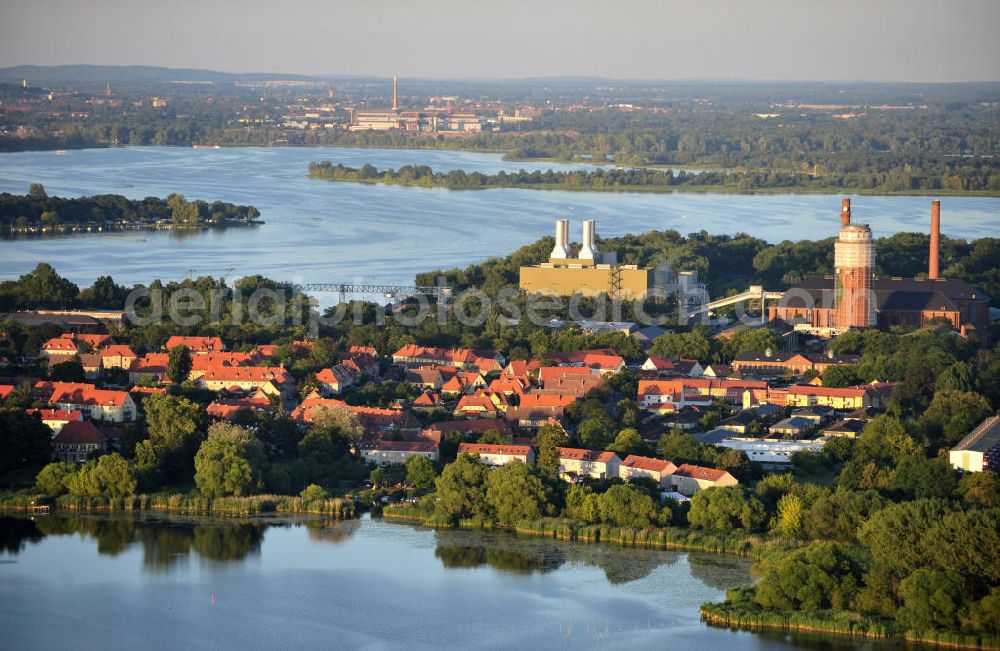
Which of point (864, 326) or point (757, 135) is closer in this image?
point (864, 326)

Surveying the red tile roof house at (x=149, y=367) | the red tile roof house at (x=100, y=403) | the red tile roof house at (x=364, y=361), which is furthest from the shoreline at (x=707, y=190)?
the red tile roof house at (x=100, y=403)

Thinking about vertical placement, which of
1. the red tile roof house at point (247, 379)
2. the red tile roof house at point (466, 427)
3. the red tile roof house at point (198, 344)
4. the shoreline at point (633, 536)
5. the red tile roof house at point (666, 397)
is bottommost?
the shoreline at point (633, 536)

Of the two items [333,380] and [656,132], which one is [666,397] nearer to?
[333,380]

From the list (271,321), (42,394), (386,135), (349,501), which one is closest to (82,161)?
(386,135)

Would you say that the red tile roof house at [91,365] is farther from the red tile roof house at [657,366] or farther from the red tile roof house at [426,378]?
the red tile roof house at [657,366]

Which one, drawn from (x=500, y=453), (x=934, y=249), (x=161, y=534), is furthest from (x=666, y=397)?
(x=934, y=249)

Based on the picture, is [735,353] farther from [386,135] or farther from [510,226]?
[386,135]
